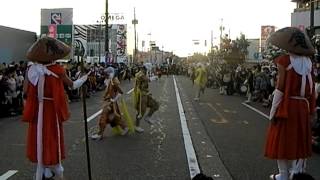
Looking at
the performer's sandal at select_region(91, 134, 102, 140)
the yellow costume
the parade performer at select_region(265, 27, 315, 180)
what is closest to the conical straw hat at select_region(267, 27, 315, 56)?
the parade performer at select_region(265, 27, 315, 180)

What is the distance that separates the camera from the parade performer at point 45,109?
7031mm

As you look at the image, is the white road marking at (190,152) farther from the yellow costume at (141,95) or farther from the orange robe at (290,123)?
the orange robe at (290,123)

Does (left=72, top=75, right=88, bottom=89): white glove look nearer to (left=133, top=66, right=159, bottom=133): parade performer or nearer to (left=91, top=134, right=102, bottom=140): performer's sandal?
(left=91, top=134, right=102, bottom=140): performer's sandal

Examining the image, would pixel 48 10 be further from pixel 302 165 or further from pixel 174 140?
pixel 302 165

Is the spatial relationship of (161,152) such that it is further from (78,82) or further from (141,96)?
(78,82)

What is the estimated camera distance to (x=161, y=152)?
1099 centimetres

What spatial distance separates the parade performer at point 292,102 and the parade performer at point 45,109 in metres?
2.54

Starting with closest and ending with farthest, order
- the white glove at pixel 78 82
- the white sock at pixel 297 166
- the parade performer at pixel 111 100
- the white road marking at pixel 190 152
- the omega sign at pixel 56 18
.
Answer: the white sock at pixel 297 166 → the white glove at pixel 78 82 → the white road marking at pixel 190 152 → the parade performer at pixel 111 100 → the omega sign at pixel 56 18

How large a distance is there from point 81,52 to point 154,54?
137 m

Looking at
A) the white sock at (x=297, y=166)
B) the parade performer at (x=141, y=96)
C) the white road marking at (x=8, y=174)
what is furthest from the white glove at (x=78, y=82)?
the parade performer at (x=141, y=96)

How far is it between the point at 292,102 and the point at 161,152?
4.41 m

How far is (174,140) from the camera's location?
41.6 feet

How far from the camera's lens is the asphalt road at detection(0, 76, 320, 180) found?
353 inches

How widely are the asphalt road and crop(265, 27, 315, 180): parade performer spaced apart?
165cm
